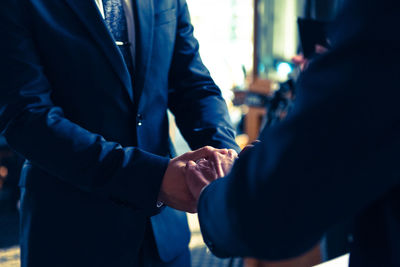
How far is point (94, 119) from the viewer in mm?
1018

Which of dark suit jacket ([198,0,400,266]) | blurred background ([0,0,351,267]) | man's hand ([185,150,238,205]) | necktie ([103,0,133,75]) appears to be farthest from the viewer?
blurred background ([0,0,351,267])

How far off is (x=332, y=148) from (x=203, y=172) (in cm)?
47

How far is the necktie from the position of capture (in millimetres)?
1041

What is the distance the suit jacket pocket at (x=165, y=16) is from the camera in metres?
1.11

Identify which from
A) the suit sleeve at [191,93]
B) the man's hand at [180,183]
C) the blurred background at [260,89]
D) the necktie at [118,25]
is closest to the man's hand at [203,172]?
the man's hand at [180,183]

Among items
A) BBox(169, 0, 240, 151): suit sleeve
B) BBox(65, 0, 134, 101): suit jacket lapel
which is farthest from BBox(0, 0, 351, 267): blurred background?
BBox(65, 0, 134, 101): suit jacket lapel

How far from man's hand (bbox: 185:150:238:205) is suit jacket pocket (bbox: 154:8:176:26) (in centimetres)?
40

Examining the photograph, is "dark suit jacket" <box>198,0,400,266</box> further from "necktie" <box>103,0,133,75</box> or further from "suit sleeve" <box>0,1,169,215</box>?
"necktie" <box>103,0,133,75</box>

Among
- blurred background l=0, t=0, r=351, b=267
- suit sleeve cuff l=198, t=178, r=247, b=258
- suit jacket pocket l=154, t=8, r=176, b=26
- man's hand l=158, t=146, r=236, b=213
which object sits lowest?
blurred background l=0, t=0, r=351, b=267

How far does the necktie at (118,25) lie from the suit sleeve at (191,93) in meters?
0.17

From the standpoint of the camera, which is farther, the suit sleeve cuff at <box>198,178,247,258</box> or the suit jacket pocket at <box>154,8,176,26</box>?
the suit jacket pocket at <box>154,8,176,26</box>

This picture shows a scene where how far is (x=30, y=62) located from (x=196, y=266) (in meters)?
2.36

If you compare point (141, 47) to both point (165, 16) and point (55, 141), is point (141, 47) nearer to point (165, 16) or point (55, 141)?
point (165, 16)

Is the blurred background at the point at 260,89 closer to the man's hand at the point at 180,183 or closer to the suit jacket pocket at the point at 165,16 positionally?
the suit jacket pocket at the point at 165,16
